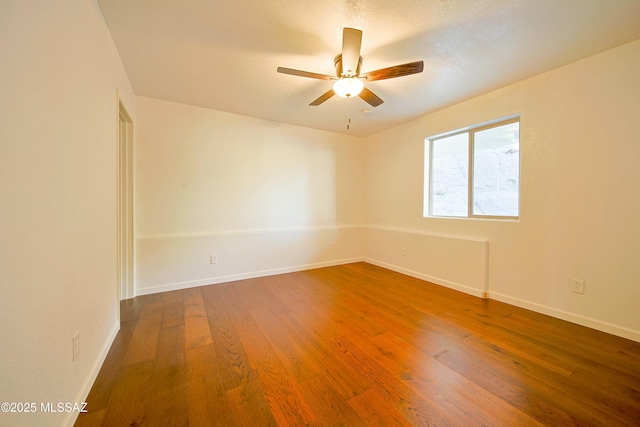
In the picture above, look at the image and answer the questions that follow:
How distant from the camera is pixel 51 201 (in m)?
1.06

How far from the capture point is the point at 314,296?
114 inches

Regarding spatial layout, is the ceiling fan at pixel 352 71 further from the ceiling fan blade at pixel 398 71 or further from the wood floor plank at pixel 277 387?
the wood floor plank at pixel 277 387

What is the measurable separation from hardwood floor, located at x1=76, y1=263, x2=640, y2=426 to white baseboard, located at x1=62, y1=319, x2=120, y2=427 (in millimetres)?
41

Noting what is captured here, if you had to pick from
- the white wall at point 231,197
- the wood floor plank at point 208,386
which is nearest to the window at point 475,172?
the white wall at point 231,197

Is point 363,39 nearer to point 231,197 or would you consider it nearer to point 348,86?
point 348,86

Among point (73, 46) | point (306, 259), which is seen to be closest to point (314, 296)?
point (306, 259)

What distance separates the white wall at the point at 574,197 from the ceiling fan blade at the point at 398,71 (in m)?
1.60

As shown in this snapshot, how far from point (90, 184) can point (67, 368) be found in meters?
1.02

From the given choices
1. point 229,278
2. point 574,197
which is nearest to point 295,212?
point 229,278

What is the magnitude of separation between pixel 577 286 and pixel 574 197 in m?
0.83

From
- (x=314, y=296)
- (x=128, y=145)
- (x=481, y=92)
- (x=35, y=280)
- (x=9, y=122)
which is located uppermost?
(x=481, y=92)

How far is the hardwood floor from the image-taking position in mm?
1266

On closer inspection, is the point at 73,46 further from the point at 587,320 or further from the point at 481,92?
the point at 587,320

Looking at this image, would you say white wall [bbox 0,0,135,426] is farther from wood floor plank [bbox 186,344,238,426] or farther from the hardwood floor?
wood floor plank [bbox 186,344,238,426]
